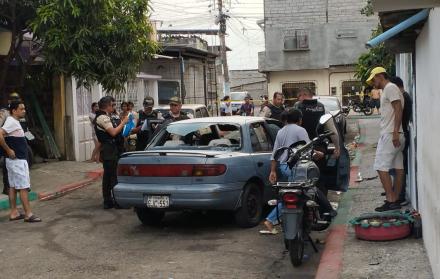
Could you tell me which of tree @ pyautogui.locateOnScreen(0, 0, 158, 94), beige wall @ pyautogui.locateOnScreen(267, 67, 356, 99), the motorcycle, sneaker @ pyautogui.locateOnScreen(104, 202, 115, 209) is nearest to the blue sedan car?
the motorcycle

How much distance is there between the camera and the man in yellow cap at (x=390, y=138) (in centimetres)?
725

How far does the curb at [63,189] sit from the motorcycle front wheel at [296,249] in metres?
6.02

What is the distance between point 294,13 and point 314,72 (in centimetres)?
452

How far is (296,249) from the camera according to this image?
607 cm

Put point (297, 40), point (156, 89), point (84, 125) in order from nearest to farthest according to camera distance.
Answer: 1. point (84, 125)
2. point (156, 89)
3. point (297, 40)

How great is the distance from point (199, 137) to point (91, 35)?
12.7 ft

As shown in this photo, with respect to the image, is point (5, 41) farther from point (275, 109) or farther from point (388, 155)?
point (388, 155)

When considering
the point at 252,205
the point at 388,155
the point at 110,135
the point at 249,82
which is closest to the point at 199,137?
the point at 252,205

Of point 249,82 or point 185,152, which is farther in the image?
point 249,82

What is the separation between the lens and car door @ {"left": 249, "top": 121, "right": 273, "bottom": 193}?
8250mm

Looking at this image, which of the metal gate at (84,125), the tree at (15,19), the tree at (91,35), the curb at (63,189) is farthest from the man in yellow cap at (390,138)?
the metal gate at (84,125)

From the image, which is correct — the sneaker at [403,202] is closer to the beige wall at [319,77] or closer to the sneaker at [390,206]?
the sneaker at [390,206]

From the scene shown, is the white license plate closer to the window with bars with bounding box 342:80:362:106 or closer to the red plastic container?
the red plastic container

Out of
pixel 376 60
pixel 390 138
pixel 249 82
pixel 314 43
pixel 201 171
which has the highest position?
pixel 314 43
